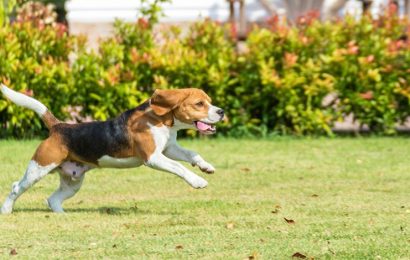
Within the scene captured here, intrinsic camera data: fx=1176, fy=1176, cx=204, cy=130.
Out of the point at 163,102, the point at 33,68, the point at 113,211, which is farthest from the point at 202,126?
the point at 33,68

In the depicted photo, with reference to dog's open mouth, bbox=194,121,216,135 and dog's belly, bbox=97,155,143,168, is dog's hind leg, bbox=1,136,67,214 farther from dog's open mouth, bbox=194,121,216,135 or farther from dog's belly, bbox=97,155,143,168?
dog's open mouth, bbox=194,121,216,135

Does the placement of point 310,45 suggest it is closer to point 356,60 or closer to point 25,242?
point 356,60

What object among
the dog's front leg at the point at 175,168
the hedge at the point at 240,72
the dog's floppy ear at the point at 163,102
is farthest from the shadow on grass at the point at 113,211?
the hedge at the point at 240,72

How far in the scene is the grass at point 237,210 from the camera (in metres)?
7.62

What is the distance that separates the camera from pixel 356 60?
15.6m

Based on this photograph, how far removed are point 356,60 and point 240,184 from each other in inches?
185

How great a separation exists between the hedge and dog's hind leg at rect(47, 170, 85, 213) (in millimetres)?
5621

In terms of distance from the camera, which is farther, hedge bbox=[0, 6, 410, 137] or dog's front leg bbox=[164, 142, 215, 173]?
hedge bbox=[0, 6, 410, 137]

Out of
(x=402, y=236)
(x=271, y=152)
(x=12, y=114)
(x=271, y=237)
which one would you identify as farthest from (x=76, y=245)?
(x=12, y=114)

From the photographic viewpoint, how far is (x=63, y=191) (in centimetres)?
953

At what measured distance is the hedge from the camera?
15.3m

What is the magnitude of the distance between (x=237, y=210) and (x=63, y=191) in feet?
4.65

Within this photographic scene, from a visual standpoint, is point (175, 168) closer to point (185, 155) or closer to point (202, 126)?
→ point (185, 155)

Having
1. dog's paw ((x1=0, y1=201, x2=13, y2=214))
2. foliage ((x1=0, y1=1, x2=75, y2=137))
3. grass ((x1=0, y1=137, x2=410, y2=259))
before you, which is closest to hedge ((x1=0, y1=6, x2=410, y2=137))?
foliage ((x1=0, y1=1, x2=75, y2=137))
